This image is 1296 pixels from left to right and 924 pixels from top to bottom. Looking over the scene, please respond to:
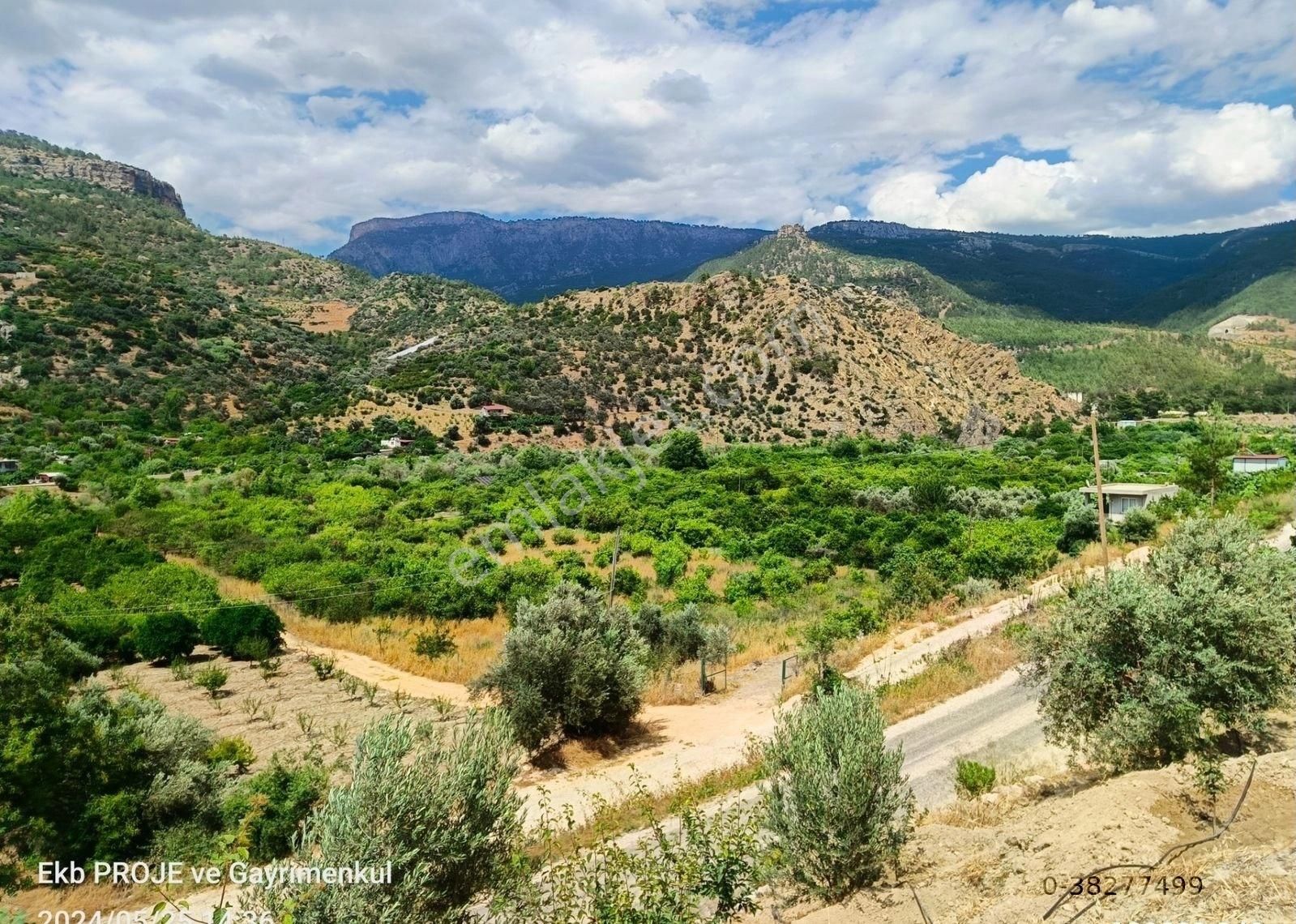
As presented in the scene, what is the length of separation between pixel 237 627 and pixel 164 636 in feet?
5.11

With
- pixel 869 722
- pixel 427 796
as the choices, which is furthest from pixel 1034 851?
pixel 427 796

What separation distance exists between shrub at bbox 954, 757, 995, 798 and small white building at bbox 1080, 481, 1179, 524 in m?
24.0

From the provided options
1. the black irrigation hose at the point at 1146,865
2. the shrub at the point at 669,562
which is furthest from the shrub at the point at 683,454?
the black irrigation hose at the point at 1146,865

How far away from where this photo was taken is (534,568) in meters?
25.2

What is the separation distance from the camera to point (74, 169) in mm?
122375

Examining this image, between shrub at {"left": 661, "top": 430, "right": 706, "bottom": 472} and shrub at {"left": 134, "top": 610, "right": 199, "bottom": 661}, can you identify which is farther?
shrub at {"left": 661, "top": 430, "right": 706, "bottom": 472}

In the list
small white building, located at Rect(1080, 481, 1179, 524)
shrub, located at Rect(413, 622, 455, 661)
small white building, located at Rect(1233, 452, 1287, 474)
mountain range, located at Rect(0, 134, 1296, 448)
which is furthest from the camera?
mountain range, located at Rect(0, 134, 1296, 448)

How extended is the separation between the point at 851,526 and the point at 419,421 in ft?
134

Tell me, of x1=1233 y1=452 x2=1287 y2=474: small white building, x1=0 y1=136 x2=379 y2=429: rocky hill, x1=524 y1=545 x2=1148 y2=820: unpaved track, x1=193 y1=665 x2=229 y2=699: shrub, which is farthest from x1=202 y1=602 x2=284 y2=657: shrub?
x1=0 y1=136 x2=379 y2=429: rocky hill

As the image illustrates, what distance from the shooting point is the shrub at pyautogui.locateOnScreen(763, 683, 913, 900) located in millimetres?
6020

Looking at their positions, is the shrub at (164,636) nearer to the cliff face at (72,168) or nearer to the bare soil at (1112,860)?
the bare soil at (1112,860)

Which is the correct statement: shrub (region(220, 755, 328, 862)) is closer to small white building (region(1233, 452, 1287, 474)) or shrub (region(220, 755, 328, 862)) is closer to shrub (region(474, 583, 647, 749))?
shrub (region(474, 583, 647, 749))

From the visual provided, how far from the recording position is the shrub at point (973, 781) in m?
8.65

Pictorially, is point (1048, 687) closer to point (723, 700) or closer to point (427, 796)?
point (427, 796)
